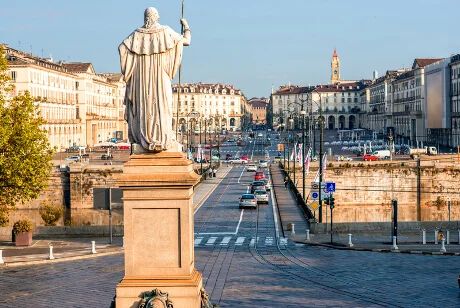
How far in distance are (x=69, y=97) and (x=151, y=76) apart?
122 m

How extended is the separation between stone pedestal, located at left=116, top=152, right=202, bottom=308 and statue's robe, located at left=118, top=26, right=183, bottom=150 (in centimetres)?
55

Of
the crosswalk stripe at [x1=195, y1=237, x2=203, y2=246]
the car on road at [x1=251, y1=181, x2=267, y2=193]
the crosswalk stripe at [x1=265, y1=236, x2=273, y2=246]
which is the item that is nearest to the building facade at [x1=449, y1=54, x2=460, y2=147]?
the car on road at [x1=251, y1=181, x2=267, y2=193]

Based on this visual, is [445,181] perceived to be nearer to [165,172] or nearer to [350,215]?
[350,215]

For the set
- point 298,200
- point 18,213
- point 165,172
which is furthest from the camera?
point 18,213

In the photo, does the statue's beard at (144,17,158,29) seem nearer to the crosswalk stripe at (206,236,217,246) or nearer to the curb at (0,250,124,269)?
the curb at (0,250,124,269)

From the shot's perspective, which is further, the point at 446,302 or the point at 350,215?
the point at 350,215

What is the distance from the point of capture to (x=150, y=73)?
42.3 ft

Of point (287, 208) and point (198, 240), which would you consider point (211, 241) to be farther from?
point (287, 208)

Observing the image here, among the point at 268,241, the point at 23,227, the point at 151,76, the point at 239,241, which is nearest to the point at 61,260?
the point at 23,227

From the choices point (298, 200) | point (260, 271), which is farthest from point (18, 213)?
point (260, 271)

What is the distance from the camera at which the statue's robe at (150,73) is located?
12812 millimetres

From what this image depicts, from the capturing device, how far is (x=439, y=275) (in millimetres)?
28000

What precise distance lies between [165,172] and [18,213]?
59761 mm

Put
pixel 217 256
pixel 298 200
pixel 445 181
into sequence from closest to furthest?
pixel 217 256, pixel 298 200, pixel 445 181
